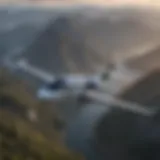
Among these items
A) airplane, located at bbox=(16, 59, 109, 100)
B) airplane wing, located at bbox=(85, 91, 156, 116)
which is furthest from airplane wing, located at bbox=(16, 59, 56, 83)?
airplane wing, located at bbox=(85, 91, 156, 116)

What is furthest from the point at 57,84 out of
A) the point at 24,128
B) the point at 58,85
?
the point at 24,128

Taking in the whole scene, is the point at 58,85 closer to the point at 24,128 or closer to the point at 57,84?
the point at 57,84

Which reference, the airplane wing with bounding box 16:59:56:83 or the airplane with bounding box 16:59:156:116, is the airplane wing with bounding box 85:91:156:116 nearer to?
the airplane with bounding box 16:59:156:116

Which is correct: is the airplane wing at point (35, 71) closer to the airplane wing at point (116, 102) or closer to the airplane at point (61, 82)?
the airplane at point (61, 82)

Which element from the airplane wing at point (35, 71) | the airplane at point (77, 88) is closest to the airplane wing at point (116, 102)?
the airplane at point (77, 88)

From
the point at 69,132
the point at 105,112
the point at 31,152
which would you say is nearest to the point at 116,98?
the point at 105,112

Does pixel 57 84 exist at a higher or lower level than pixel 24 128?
higher

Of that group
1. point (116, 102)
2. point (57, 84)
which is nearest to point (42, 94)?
point (57, 84)
